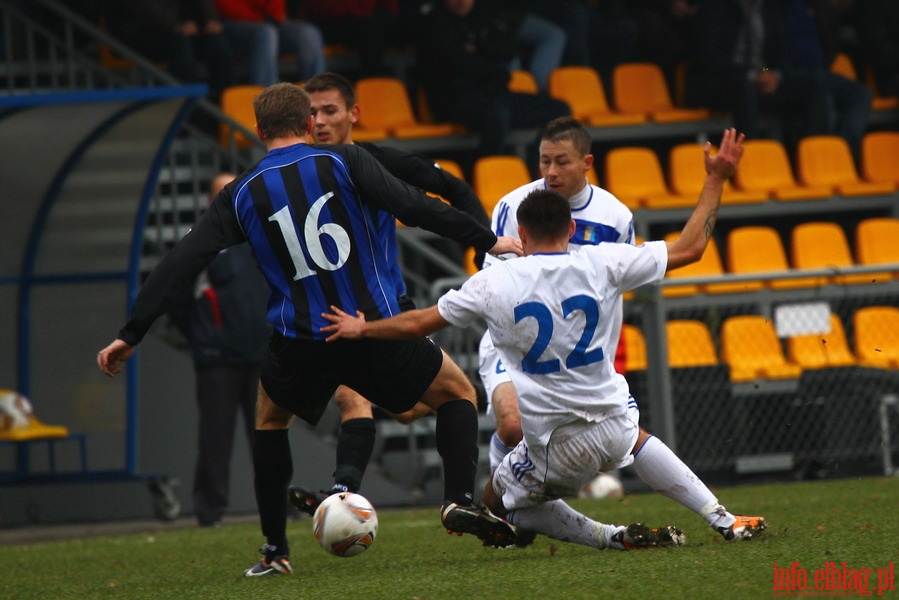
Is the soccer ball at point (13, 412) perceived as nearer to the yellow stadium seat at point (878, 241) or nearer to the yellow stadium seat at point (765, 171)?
the yellow stadium seat at point (765, 171)

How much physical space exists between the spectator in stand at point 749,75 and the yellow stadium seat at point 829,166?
1.21 feet

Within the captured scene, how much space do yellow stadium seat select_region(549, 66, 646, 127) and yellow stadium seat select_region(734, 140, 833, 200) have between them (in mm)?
1109

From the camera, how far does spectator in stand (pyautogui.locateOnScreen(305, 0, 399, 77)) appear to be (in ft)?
44.9

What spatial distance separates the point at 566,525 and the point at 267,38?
776 cm

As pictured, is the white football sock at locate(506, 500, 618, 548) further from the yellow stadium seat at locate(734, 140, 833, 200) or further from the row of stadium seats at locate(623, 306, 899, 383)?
the yellow stadium seat at locate(734, 140, 833, 200)

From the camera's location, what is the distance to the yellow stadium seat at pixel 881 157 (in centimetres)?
1451

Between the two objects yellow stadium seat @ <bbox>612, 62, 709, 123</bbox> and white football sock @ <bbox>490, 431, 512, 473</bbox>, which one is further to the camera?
yellow stadium seat @ <bbox>612, 62, 709, 123</bbox>

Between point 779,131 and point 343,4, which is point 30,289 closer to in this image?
point 343,4

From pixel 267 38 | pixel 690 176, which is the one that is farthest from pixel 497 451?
pixel 690 176

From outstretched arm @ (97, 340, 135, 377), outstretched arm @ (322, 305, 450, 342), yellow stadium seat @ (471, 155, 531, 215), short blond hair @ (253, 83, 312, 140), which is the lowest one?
outstretched arm @ (97, 340, 135, 377)

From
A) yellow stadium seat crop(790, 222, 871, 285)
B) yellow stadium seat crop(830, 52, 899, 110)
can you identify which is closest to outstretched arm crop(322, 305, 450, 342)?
yellow stadium seat crop(790, 222, 871, 285)

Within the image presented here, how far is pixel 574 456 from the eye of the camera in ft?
18.2

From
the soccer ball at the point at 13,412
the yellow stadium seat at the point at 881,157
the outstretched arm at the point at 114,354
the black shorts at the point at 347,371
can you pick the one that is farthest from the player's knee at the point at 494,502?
the yellow stadium seat at the point at 881,157

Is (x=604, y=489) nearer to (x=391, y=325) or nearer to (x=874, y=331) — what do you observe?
(x=874, y=331)
